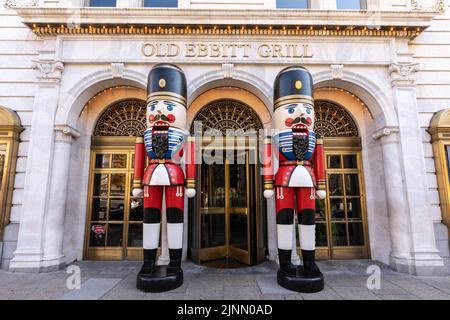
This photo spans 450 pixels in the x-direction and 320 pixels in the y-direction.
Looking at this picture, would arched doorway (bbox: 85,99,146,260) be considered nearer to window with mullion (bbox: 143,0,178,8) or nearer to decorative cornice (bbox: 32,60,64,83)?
decorative cornice (bbox: 32,60,64,83)

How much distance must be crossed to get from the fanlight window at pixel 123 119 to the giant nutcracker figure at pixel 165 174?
2.65 metres

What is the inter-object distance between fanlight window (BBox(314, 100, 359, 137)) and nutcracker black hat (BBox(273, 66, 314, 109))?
2819 millimetres

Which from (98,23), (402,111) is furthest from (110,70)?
(402,111)

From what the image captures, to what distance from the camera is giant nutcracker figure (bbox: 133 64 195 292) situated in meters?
4.12

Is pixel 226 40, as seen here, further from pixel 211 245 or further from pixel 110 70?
pixel 211 245

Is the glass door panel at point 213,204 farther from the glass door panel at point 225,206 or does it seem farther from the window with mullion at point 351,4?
the window with mullion at point 351,4

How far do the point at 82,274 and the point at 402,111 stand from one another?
828 cm

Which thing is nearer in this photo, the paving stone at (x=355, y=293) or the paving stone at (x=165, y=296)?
the paving stone at (x=165, y=296)

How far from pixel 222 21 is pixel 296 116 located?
344 centimetres

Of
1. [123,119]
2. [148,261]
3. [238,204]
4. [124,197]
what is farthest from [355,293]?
[123,119]

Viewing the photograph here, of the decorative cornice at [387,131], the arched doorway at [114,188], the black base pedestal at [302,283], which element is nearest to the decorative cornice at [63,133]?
the arched doorway at [114,188]

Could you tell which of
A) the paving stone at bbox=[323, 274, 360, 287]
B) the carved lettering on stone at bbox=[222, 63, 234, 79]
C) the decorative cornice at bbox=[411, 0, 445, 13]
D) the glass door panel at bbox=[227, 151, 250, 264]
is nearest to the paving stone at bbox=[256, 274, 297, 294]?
the paving stone at bbox=[323, 274, 360, 287]

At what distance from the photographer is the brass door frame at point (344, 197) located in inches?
250

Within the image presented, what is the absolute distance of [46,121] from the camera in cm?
566
